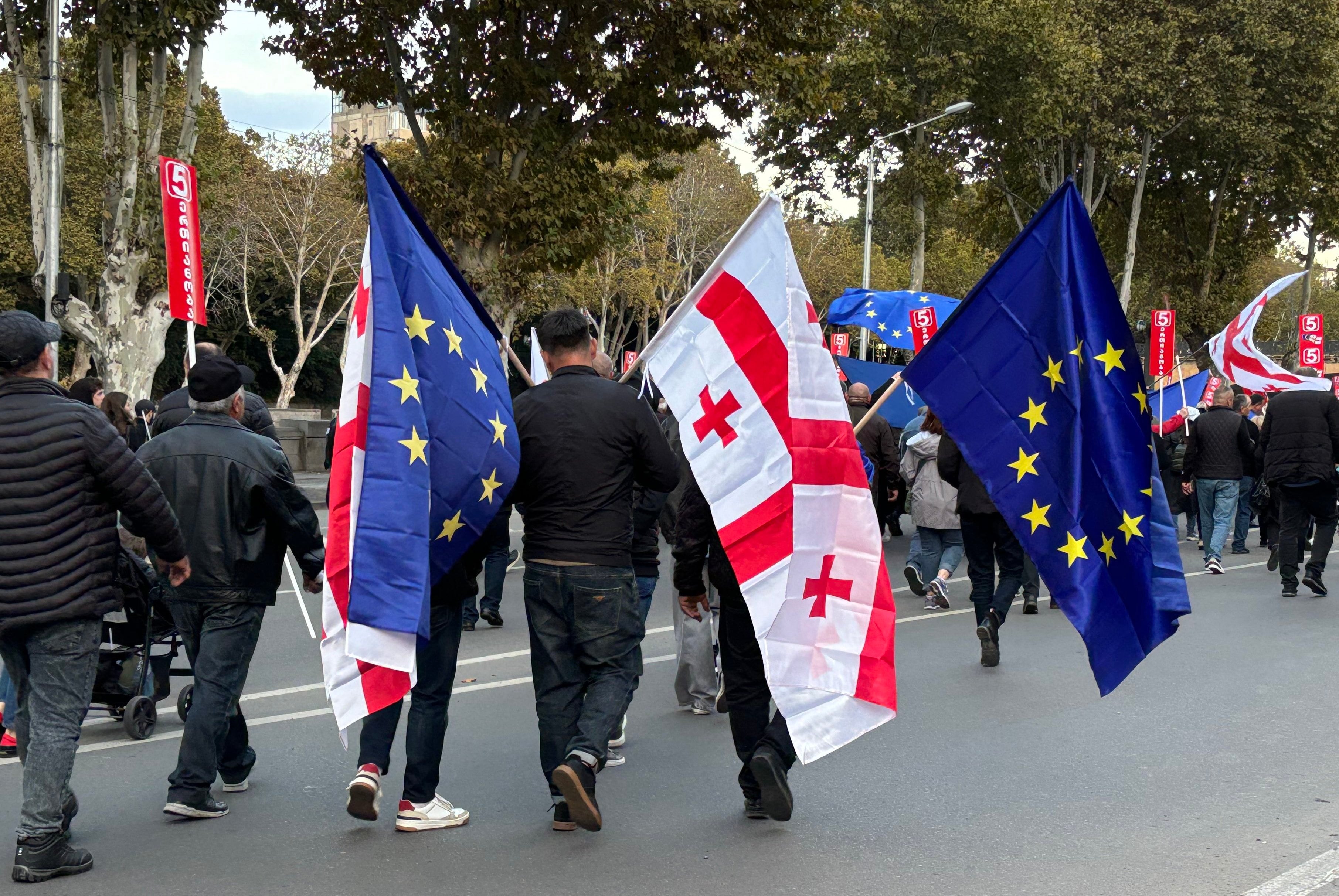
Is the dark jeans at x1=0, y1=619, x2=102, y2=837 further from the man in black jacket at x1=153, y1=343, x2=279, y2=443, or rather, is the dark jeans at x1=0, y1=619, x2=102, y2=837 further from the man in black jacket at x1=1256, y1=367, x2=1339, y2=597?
the man in black jacket at x1=1256, y1=367, x2=1339, y2=597

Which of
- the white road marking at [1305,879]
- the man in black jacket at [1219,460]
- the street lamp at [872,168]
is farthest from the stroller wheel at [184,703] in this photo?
the street lamp at [872,168]

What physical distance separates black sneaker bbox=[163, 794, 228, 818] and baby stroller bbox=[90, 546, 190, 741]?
4.06 feet

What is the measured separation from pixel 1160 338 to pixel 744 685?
22.4m

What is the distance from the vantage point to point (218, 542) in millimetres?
4914

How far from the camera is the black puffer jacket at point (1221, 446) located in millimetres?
13719

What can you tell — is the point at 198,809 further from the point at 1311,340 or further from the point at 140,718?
the point at 1311,340

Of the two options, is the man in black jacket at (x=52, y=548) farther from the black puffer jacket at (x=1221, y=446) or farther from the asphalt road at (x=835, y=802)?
the black puffer jacket at (x=1221, y=446)

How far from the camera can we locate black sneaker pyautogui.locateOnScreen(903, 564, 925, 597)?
35.2 ft

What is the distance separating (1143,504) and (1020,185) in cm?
3951

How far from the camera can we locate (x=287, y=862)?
4.48 meters

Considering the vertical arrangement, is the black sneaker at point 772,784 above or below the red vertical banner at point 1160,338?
below

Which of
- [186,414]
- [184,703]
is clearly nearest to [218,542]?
[184,703]

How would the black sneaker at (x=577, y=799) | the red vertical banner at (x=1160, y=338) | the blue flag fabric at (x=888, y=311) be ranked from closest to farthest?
the black sneaker at (x=577, y=799)
the blue flag fabric at (x=888, y=311)
the red vertical banner at (x=1160, y=338)

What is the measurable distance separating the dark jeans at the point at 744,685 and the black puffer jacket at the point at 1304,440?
754cm
